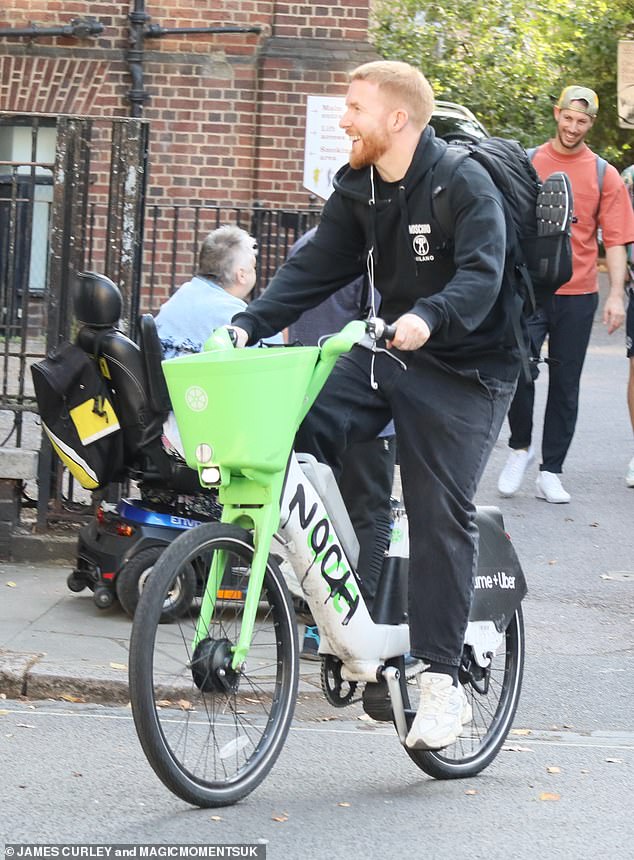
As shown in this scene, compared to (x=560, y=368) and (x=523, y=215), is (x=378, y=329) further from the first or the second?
(x=560, y=368)

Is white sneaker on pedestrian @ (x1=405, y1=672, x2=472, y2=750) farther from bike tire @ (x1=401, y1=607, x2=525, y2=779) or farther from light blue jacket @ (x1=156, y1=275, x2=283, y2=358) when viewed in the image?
light blue jacket @ (x1=156, y1=275, x2=283, y2=358)

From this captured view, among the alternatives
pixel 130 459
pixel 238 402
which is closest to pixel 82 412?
pixel 130 459

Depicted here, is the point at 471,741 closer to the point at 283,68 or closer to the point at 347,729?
the point at 347,729

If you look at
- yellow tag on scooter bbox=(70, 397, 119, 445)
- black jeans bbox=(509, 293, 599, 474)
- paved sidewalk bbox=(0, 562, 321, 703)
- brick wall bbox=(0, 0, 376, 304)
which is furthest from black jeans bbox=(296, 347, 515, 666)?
brick wall bbox=(0, 0, 376, 304)

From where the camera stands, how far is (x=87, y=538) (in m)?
6.22

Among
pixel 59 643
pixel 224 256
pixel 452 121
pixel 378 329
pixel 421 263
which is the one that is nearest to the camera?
pixel 378 329

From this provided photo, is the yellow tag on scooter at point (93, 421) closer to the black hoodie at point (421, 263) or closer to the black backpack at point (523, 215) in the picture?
the black hoodie at point (421, 263)

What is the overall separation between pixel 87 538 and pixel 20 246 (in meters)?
1.61

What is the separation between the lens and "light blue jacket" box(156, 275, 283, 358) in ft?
21.5

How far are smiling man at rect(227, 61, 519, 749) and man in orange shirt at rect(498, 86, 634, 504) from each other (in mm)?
4150

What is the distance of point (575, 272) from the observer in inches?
341

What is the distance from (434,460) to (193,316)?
2569mm

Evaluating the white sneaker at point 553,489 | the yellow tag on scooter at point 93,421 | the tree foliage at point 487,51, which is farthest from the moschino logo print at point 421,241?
the tree foliage at point 487,51

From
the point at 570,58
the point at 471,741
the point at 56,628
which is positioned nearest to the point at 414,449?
the point at 471,741
